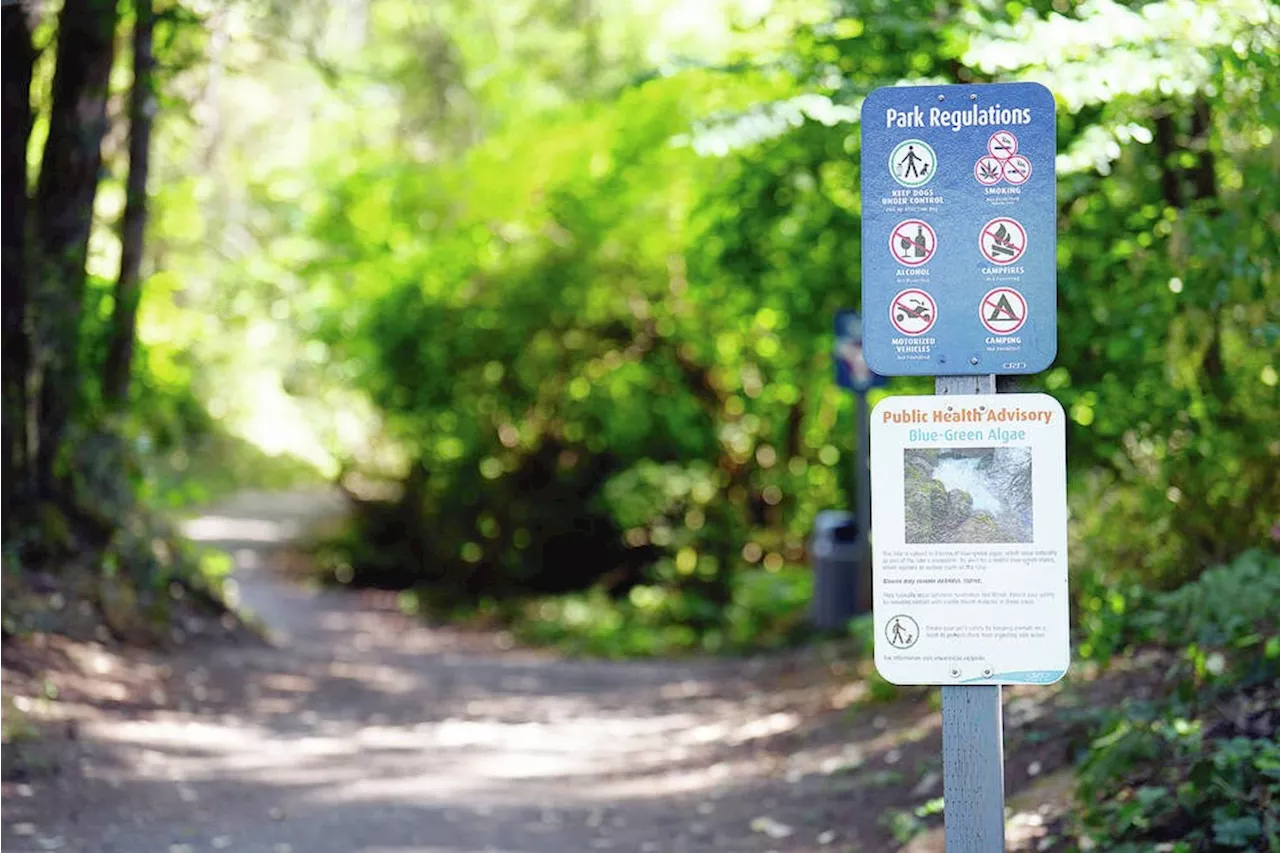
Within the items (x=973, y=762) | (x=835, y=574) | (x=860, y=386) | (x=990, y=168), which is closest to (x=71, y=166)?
(x=860, y=386)

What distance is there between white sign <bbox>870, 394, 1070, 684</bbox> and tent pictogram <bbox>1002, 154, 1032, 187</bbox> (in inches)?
21.6

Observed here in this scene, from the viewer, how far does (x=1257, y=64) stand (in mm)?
6062

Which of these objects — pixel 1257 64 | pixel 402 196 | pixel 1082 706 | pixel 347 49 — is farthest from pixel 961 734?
pixel 347 49

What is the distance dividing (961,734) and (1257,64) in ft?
9.93

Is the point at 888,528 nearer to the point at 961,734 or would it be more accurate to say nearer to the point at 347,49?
the point at 961,734

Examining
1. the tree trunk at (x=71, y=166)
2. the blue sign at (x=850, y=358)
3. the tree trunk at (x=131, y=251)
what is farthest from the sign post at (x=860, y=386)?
the tree trunk at (x=71, y=166)

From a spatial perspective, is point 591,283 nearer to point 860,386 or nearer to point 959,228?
point 860,386

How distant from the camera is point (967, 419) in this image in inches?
166

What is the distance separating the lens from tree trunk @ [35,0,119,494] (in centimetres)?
1165

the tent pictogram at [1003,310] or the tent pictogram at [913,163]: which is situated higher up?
the tent pictogram at [913,163]

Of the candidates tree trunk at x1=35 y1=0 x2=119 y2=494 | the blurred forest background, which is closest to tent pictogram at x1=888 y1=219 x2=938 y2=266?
the blurred forest background

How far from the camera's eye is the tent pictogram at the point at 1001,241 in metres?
4.29

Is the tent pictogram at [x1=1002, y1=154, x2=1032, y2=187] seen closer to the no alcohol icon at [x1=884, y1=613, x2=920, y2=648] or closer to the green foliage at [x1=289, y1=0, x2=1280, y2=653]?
the no alcohol icon at [x1=884, y1=613, x2=920, y2=648]

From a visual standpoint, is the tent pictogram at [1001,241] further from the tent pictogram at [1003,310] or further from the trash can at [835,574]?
the trash can at [835,574]
